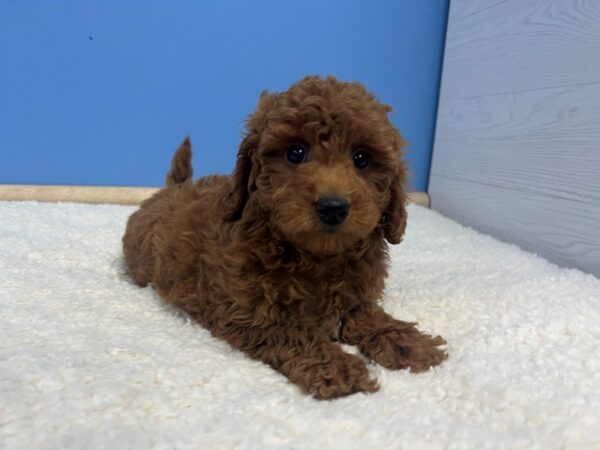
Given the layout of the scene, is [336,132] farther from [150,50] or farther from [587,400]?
[150,50]

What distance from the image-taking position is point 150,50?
3387 mm

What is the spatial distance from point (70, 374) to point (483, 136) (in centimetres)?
268

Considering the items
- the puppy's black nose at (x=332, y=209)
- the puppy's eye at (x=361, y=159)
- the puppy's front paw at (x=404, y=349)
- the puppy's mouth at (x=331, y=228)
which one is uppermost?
the puppy's eye at (x=361, y=159)

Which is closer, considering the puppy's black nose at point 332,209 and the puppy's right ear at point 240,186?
the puppy's black nose at point 332,209

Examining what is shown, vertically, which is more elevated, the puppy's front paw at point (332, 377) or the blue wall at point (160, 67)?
the blue wall at point (160, 67)

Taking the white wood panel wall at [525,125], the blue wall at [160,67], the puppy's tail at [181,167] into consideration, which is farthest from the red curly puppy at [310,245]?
the blue wall at [160,67]

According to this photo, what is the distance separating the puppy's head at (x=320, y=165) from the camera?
126 centimetres

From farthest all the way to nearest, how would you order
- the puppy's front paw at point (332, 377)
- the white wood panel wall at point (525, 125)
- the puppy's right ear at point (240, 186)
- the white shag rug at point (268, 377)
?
the white wood panel wall at point (525, 125) → the puppy's right ear at point (240, 186) → the puppy's front paw at point (332, 377) → the white shag rug at point (268, 377)

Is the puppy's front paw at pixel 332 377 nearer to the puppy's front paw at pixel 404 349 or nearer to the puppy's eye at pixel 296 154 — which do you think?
the puppy's front paw at pixel 404 349

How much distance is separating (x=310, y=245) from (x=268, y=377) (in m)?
0.35

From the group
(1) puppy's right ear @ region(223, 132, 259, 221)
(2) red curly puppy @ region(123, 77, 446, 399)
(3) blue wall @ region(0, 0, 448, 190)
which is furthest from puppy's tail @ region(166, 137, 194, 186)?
(3) blue wall @ region(0, 0, 448, 190)

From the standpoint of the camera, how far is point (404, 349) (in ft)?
4.57

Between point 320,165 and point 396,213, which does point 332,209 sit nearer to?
point 320,165

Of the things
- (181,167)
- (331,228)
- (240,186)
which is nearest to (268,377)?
(331,228)
